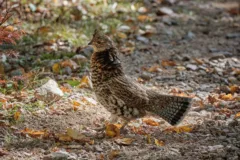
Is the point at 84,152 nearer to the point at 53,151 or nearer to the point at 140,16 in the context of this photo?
the point at 53,151

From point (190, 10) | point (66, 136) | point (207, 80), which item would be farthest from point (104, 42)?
point (190, 10)

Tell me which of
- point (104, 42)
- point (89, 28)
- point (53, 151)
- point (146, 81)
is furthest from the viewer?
point (89, 28)

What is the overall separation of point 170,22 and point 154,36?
0.94 m

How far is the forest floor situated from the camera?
4984 millimetres

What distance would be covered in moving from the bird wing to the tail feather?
10 cm

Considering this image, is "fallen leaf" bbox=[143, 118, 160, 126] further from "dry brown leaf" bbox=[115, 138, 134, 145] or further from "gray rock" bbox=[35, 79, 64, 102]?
"gray rock" bbox=[35, 79, 64, 102]

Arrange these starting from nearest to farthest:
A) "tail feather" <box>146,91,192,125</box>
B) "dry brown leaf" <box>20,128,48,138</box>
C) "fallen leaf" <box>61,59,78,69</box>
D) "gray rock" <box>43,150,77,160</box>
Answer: "gray rock" <box>43,150,77,160</box> → "dry brown leaf" <box>20,128,48,138</box> → "tail feather" <box>146,91,192,125</box> → "fallen leaf" <box>61,59,78,69</box>

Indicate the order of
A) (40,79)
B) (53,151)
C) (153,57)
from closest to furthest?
(53,151), (40,79), (153,57)

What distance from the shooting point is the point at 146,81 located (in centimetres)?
723

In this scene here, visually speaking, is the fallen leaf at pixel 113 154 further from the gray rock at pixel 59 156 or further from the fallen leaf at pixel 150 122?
the fallen leaf at pixel 150 122

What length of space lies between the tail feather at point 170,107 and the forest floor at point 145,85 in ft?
0.66

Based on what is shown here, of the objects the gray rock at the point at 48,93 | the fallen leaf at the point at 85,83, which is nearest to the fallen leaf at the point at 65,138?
the gray rock at the point at 48,93

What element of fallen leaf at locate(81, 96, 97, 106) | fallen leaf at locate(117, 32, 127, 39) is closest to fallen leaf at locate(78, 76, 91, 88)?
fallen leaf at locate(81, 96, 97, 106)

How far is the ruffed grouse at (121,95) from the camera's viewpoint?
534 cm
